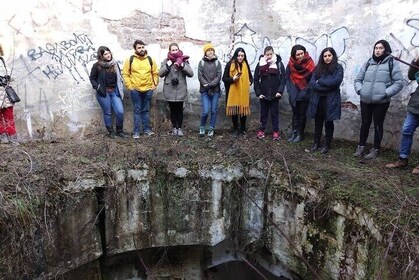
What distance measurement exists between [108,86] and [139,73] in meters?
0.50

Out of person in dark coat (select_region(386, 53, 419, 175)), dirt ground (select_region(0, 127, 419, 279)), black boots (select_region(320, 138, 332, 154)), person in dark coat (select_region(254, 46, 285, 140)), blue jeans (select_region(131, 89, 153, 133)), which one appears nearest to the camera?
dirt ground (select_region(0, 127, 419, 279))

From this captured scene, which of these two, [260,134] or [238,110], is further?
[260,134]

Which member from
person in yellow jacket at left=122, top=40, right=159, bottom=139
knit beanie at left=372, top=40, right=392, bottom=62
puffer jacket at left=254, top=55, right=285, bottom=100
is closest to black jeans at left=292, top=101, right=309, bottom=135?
puffer jacket at left=254, top=55, right=285, bottom=100

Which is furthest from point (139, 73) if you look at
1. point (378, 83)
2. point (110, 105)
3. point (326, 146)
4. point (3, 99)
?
point (378, 83)

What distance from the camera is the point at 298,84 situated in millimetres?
5160

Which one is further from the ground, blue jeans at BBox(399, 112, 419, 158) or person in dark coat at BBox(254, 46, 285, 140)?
person in dark coat at BBox(254, 46, 285, 140)

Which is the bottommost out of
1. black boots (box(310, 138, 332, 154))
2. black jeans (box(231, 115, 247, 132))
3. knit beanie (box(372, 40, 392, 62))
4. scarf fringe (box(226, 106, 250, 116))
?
black boots (box(310, 138, 332, 154))

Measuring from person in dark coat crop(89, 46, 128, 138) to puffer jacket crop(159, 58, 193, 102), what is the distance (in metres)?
0.68

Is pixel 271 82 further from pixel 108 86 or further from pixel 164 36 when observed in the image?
pixel 108 86

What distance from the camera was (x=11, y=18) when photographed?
5020 millimetres

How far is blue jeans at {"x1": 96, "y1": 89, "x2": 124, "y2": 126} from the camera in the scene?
5.35 m

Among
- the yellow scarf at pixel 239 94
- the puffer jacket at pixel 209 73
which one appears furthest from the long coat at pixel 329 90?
the puffer jacket at pixel 209 73

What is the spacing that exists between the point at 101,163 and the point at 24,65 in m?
2.09

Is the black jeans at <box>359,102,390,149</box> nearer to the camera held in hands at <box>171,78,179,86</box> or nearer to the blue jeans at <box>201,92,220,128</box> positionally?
the blue jeans at <box>201,92,220,128</box>
